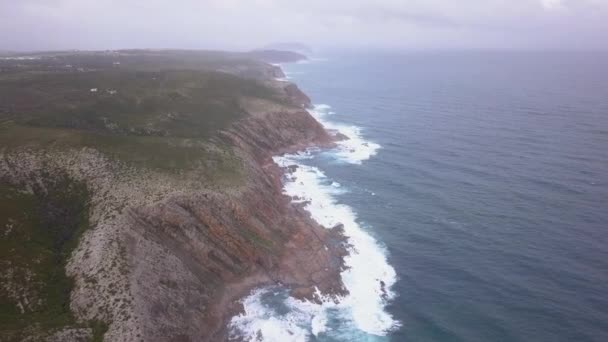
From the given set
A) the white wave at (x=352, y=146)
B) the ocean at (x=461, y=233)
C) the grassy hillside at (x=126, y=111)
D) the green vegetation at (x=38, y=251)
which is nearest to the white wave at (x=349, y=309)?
the ocean at (x=461, y=233)

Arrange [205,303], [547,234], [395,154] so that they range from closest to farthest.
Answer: [205,303]
[547,234]
[395,154]

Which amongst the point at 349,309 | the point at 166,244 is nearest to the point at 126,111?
the point at 166,244

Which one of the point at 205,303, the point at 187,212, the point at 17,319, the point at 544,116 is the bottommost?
the point at 205,303

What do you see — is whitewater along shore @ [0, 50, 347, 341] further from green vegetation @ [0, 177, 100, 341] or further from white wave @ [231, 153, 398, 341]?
white wave @ [231, 153, 398, 341]

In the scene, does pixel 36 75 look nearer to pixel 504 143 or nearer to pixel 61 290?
pixel 61 290

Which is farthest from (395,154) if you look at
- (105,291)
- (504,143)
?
(105,291)

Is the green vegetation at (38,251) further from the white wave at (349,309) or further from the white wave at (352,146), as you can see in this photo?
the white wave at (352,146)

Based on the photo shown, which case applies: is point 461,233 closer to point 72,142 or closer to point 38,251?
point 38,251
